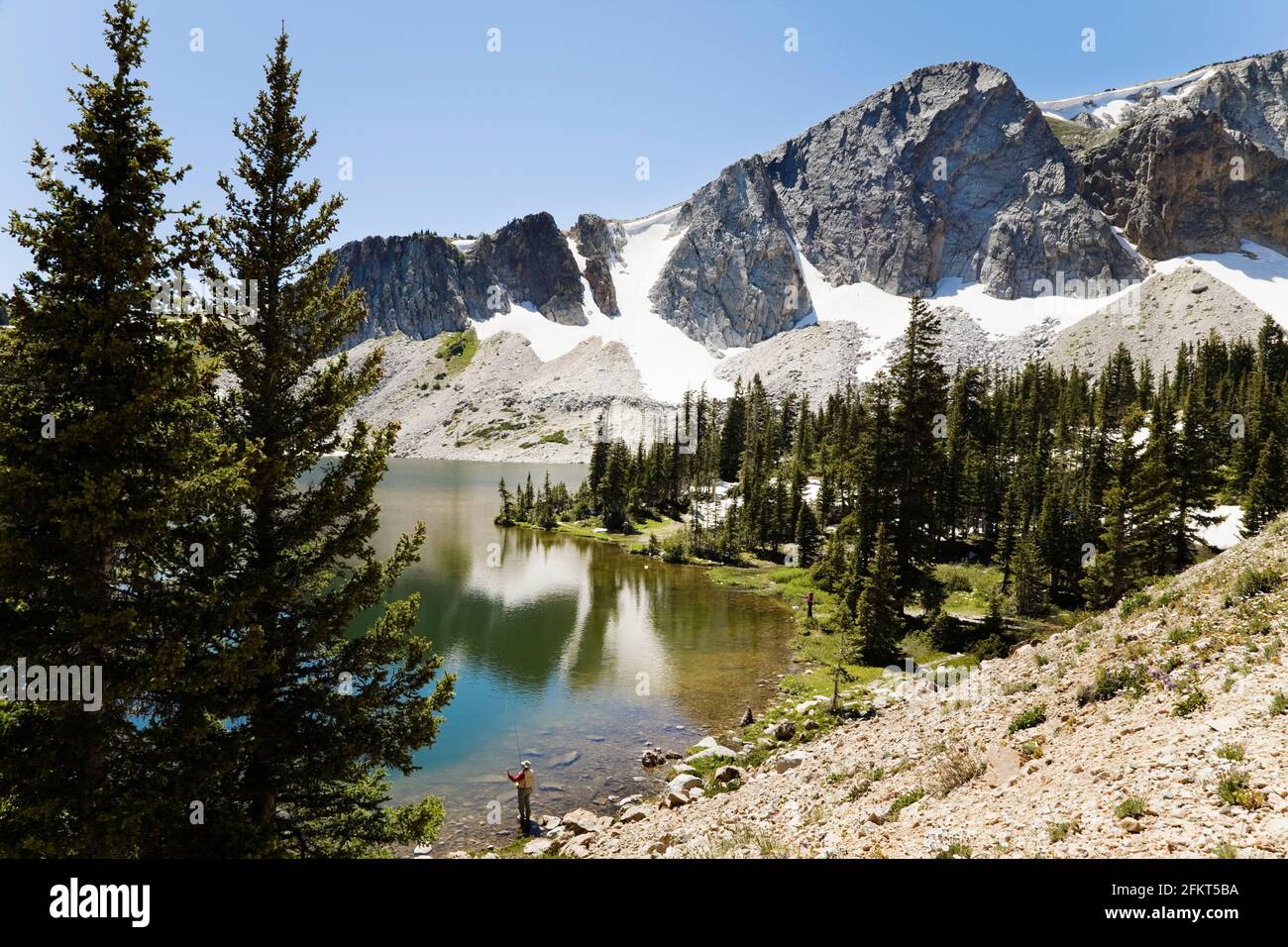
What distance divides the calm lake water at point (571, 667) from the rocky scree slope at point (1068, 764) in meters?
4.41

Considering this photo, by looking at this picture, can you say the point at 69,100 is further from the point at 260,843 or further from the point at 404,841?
the point at 404,841

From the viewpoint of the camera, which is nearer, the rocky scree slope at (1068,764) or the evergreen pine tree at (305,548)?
the rocky scree slope at (1068,764)

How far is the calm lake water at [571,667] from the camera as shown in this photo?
77.0ft

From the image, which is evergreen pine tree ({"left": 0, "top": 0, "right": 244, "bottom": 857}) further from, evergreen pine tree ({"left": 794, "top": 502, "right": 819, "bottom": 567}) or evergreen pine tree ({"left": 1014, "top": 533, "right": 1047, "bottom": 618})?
evergreen pine tree ({"left": 794, "top": 502, "right": 819, "bottom": 567})

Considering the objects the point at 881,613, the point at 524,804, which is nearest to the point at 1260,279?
the point at 881,613

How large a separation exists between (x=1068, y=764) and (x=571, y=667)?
30.6 metres

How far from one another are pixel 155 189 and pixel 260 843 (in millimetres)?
10962

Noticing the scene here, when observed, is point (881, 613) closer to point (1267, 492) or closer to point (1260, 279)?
point (1267, 492)

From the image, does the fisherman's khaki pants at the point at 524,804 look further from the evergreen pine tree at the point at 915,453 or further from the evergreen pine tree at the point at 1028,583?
the evergreen pine tree at the point at 1028,583

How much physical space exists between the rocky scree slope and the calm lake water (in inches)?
174

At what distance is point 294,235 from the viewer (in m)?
13.2
